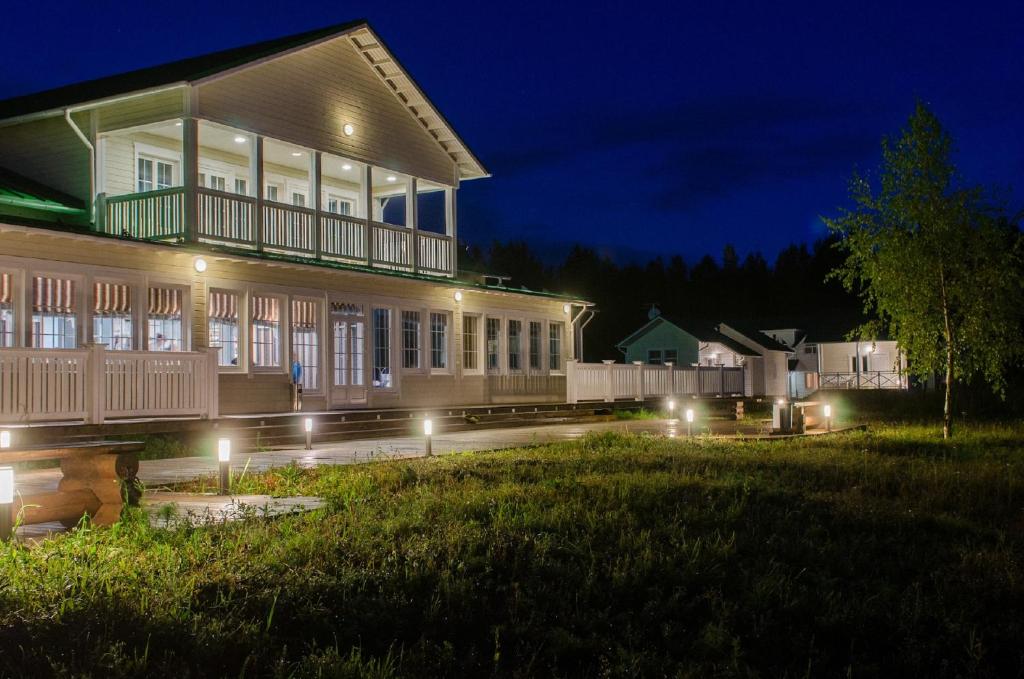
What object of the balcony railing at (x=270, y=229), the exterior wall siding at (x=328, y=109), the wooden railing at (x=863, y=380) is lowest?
the wooden railing at (x=863, y=380)

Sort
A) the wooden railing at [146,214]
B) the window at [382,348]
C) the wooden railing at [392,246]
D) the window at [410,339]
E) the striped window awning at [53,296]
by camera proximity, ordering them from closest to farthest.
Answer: the striped window awning at [53,296], the wooden railing at [146,214], the window at [382,348], the wooden railing at [392,246], the window at [410,339]

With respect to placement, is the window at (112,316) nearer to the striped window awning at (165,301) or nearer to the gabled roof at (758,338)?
the striped window awning at (165,301)

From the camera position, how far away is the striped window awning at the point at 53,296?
16734mm

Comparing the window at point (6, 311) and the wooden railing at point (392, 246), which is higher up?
the wooden railing at point (392, 246)

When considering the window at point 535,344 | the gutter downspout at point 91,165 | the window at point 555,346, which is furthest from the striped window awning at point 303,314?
the window at point 555,346

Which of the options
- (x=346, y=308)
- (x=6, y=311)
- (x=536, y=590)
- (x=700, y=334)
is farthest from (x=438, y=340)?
(x=700, y=334)

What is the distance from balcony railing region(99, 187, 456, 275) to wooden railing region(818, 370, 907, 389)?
37.0 m

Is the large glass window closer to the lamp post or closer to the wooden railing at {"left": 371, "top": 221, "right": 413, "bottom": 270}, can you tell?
the wooden railing at {"left": 371, "top": 221, "right": 413, "bottom": 270}

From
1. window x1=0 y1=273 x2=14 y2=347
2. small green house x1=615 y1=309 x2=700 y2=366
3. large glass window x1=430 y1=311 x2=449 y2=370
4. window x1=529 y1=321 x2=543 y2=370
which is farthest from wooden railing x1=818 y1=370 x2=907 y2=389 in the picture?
window x1=0 y1=273 x2=14 y2=347

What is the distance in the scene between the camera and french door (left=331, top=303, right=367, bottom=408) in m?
22.0

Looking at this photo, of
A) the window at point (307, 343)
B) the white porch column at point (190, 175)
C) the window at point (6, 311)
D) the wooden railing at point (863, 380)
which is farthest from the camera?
the wooden railing at point (863, 380)

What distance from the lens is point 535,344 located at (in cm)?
2833

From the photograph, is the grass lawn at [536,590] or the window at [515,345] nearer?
the grass lawn at [536,590]

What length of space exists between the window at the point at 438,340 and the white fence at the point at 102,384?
792 centimetres
